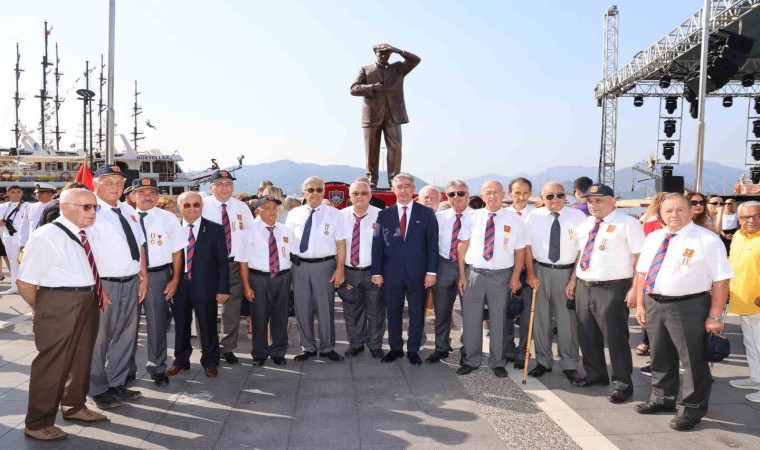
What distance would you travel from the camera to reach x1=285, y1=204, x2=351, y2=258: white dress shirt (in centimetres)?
590

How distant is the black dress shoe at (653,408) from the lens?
4496mm

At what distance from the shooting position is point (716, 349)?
13.9 feet

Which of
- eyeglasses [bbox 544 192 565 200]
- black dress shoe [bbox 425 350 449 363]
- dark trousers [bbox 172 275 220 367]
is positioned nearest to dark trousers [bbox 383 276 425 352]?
black dress shoe [bbox 425 350 449 363]

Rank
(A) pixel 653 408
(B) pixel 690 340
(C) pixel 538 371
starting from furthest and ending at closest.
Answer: (C) pixel 538 371, (A) pixel 653 408, (B) pixel 690 340

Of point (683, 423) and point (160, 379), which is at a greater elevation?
point (683, 423)

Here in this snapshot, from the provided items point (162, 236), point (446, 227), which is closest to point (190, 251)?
point (162, 236)

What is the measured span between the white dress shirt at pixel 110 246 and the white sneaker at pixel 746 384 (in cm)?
629

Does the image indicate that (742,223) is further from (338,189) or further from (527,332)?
(338,189)

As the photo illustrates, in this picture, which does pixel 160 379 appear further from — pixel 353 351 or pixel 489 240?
pixel 489 240

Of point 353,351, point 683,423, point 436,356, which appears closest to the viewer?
point 683,423

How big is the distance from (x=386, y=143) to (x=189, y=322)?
5.33m

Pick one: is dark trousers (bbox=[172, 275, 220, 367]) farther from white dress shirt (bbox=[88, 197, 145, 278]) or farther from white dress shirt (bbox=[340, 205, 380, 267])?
white dress shirt (bbox=[340, 205, 380, 267])

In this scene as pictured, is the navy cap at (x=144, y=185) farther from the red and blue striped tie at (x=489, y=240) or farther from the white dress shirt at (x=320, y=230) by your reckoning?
the red and blue striped tie at (x=489, y=240)

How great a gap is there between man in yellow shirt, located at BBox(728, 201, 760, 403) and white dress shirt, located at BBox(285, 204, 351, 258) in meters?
4.23
